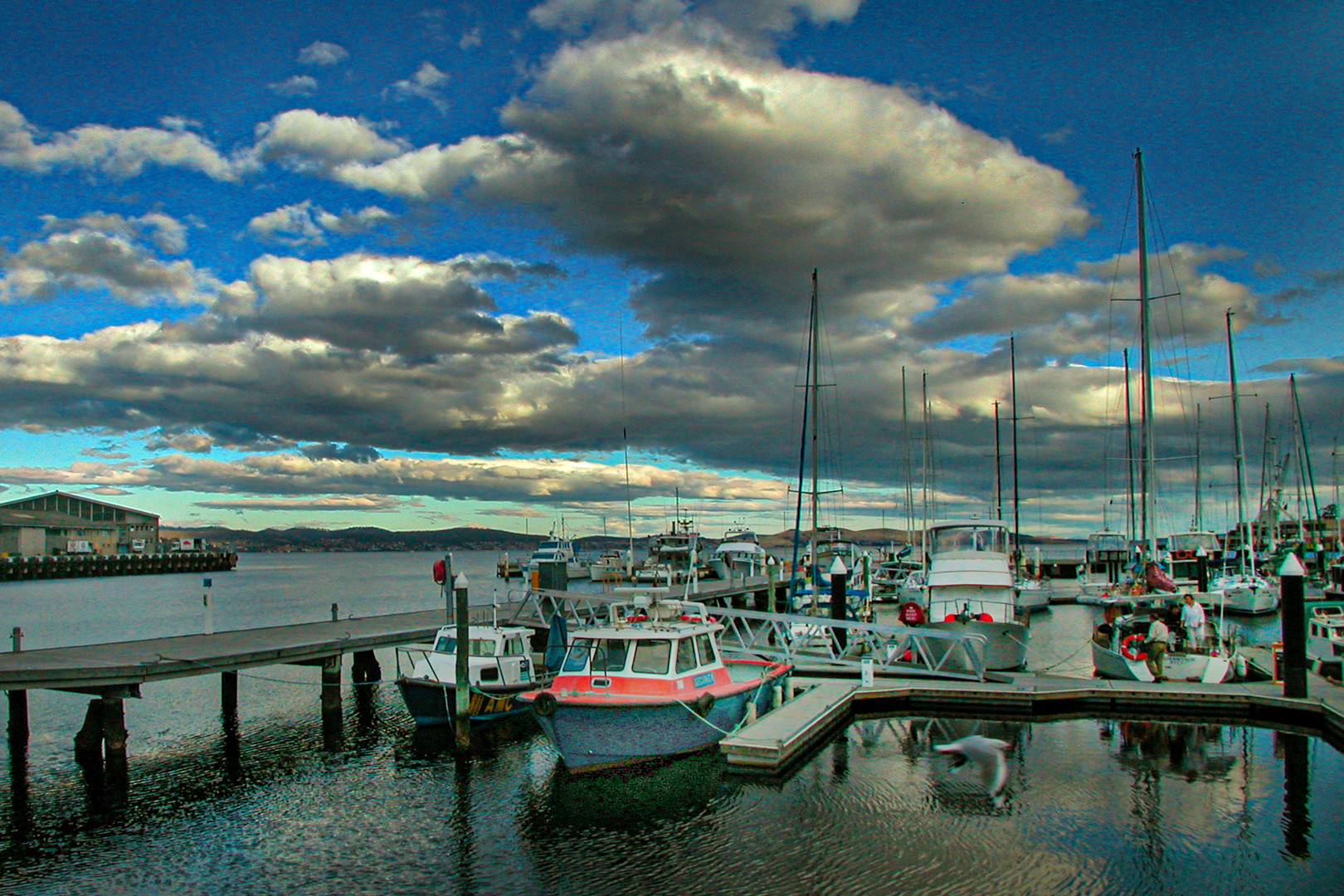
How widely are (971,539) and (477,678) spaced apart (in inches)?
821

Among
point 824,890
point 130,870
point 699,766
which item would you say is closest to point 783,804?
point 699,766

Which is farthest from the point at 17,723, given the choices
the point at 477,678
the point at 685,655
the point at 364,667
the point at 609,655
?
the point at 685,655

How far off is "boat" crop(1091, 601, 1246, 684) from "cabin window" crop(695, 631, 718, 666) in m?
12.6

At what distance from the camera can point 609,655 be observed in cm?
1852

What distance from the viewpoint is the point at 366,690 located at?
2977 cm

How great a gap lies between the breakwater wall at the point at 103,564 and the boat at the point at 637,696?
130966mm

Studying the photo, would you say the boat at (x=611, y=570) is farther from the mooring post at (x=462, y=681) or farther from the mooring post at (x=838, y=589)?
the mooring post at (x=462, y=681)

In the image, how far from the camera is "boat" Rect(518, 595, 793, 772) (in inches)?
689

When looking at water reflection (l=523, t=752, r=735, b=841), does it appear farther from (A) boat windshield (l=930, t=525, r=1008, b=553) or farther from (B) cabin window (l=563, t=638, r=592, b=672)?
(A) boat windshield (l=930, t=525, r=1008, b=553)

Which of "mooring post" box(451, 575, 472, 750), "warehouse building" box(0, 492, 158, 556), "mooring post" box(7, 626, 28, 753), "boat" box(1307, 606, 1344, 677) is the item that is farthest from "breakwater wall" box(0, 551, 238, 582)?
"boat" box(1307, 606, 1344, 677)

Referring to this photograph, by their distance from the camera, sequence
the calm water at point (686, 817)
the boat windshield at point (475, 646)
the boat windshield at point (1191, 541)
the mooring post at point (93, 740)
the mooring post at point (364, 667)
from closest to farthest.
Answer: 1. the calm water at point (686, 817)
2. the mooring post at point (93, 740)
3. the boat windshield at point (475, 646)
4. the mooring post at point (364, 667)
5. the boat windshield at point (1191, 541)

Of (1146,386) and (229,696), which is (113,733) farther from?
(1146,386)

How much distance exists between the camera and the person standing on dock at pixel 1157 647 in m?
24.0

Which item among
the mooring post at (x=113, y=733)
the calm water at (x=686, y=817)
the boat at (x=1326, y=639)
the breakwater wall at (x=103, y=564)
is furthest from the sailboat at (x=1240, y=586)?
the breakwater wall at (x=103, y=564)
